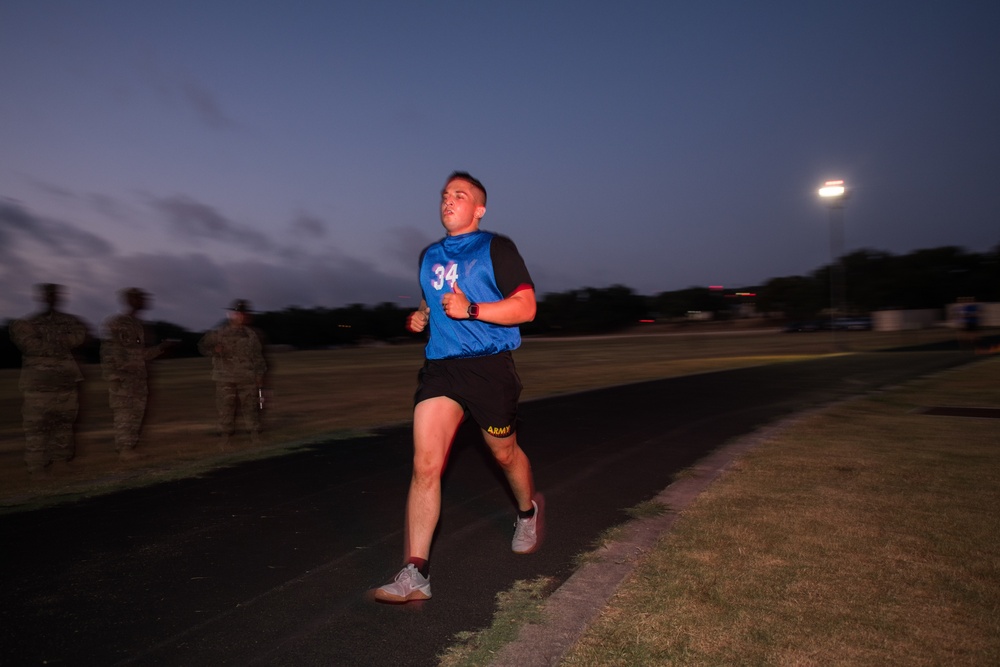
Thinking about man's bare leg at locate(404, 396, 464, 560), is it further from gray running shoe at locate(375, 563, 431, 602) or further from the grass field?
the grass field

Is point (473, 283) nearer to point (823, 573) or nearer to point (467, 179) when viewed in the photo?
point (467, 179)

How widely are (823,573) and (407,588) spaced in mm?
2173

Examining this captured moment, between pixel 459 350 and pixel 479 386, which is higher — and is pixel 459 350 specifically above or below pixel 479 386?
above

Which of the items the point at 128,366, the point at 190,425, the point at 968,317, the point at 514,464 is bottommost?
the point at 190,425

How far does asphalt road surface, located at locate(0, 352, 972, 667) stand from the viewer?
3.05 m

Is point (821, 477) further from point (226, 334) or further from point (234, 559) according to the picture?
point (226, 334)

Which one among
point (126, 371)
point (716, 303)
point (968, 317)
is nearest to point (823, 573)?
point (126, 371)

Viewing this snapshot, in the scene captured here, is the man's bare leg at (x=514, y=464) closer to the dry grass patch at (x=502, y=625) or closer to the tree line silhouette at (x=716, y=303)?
the dry grass patch at (x=502, y=625)

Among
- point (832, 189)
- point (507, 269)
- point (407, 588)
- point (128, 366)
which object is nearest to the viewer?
point (407, 588)

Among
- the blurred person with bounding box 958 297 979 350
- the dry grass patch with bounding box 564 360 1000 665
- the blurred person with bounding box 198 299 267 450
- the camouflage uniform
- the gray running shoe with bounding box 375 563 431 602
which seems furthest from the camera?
the blurred person with bounding box 958 297 979 350

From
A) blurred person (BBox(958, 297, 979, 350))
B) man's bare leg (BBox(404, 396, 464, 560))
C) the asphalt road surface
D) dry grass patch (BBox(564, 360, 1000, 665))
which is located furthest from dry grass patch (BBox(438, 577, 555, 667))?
blurred person (BBox(958, 297, 979, 350))

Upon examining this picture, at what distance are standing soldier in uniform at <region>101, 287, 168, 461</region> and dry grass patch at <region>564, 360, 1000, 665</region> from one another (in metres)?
6.13

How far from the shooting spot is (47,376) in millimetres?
6848

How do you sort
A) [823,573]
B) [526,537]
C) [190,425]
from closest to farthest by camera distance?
[823,573] → [526,537] → [190,425]
